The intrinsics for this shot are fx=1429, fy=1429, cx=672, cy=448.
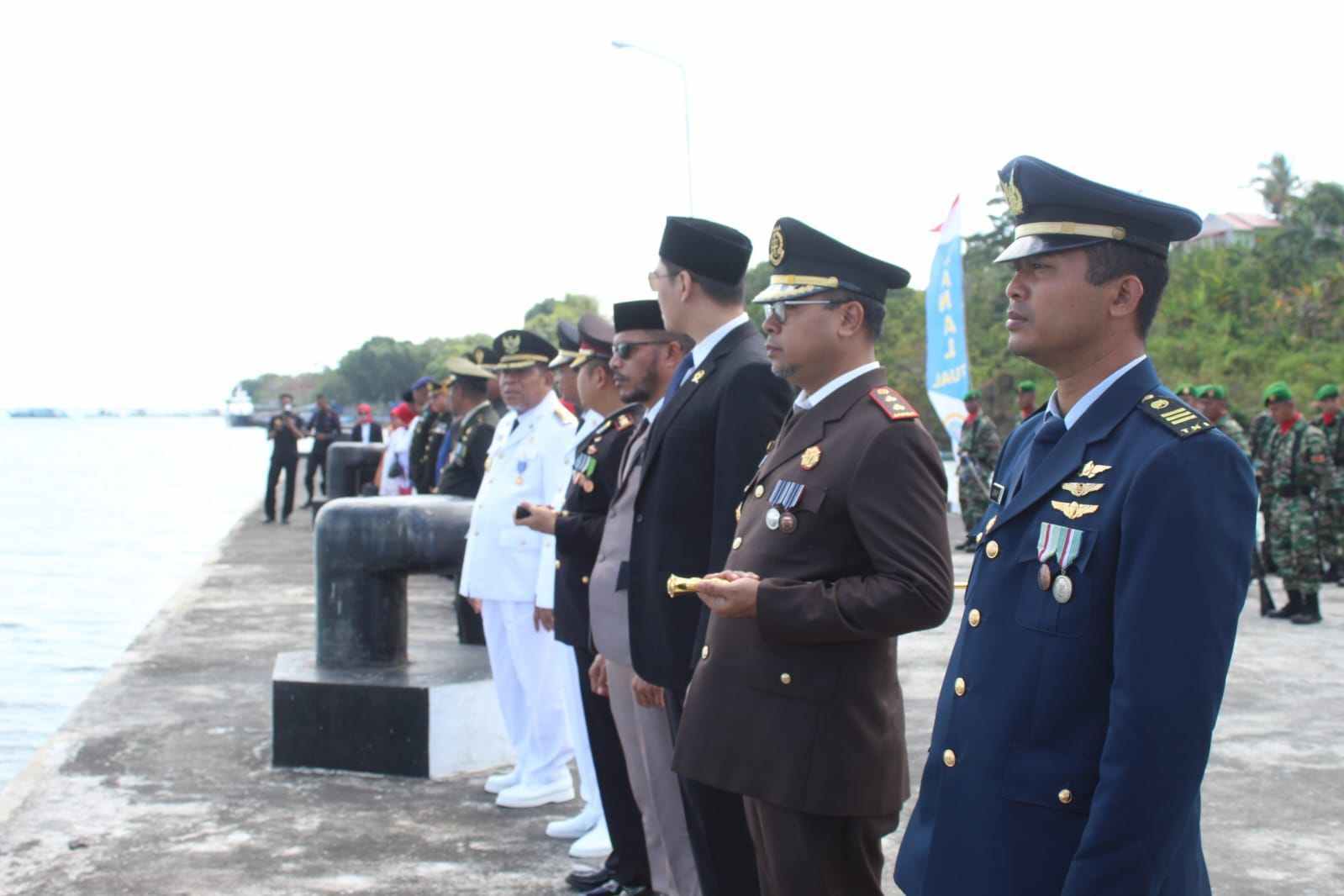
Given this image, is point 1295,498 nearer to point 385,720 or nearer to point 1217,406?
point 1217,406

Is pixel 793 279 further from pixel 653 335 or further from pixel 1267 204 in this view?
pixel 1267 204

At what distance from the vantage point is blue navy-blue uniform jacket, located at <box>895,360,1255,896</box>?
1979mm

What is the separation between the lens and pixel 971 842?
2.24 meters

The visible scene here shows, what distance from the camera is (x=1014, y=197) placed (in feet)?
7.77

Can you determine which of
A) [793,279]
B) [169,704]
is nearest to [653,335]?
[793,279]

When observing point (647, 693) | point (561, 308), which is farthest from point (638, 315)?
point (561, 308)

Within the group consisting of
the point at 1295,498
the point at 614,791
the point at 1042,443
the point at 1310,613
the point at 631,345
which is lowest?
the point at 1310,613

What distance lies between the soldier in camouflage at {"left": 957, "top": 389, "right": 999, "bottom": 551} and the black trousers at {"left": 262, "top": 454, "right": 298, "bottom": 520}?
34.0 ft

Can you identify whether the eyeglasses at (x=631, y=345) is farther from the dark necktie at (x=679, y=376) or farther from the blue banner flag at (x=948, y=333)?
the blue banner flag at (x=948, y=333)

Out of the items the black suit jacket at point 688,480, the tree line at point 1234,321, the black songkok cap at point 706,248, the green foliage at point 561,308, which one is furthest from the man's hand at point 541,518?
the green foliage at point 561,308

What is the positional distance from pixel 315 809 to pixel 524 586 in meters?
1.24

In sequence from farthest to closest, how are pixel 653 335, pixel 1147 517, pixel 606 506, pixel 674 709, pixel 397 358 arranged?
pixel 397 358
pixel 606 506
pixel 653 335
pixel 674 709
pixel 1147 517

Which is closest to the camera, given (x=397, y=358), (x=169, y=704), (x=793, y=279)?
(x=793, y=279)

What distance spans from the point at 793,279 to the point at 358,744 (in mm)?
3843
